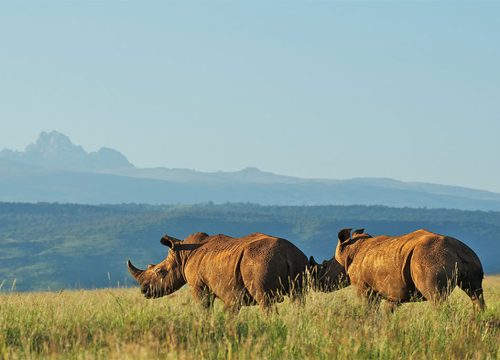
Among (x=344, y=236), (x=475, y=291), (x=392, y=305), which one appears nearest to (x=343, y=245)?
(x=344, y=236)

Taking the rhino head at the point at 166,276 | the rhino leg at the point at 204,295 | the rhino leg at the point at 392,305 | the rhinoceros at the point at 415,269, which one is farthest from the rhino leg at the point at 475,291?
the rhino head at the point at 166,276

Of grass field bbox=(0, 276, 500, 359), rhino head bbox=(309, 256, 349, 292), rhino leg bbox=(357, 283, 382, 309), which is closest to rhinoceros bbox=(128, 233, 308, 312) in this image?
grass field bbox=(0, 276, 500, 359)

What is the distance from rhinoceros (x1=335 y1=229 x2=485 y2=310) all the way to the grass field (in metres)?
0.27

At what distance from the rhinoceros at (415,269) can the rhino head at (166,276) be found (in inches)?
87.3

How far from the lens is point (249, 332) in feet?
31.4

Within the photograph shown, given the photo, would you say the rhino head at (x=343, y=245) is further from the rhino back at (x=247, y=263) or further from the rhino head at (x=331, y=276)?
the rhino back at (x=247, y=263)

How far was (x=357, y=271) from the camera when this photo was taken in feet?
45.1

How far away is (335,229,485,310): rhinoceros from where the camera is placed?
1185cm

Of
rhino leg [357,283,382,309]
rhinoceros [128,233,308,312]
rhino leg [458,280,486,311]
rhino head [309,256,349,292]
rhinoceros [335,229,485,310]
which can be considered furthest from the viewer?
rhino head [309,256,349,292]

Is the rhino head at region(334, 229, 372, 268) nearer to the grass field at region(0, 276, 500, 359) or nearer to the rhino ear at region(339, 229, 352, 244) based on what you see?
the rhino ear at region(339, 229, 352, 244)

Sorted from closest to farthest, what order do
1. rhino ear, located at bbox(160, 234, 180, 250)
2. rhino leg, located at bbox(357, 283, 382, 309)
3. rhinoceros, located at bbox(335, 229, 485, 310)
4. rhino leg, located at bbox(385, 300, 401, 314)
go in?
1. rhinoceros, located at bbox(335, 229, 485, 310)
2. rhino leg, located at bbox(385, 300, 401, 314)
3. rhino leg, located at bbox(357, 283, 382, 309)
4. rhino ear, located at bbox(160, 234, 180, 250)

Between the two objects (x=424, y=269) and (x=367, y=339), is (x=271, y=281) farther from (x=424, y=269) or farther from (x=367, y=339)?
(x=367, y=339)

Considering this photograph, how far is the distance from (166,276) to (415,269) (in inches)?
152

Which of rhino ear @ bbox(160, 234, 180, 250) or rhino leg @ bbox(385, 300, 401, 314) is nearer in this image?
rhino leg @ bbox(385, 300, 401, 314)
